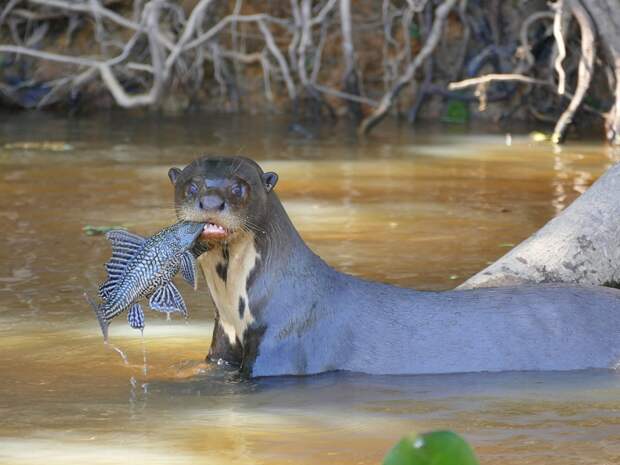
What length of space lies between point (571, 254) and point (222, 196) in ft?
6.08

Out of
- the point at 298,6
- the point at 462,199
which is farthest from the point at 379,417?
the point at 298,6

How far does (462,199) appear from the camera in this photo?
968cm

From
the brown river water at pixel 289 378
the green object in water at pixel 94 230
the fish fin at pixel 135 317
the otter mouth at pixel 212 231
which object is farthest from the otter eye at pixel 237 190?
the green object in water at pixel 94 230

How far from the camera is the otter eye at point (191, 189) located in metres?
4.73

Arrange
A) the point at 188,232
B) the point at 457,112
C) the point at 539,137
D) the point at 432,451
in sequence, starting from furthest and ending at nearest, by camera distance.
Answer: the point at 457,112 < the point at 539,137 < the point at 188,232 < the point at 432,451

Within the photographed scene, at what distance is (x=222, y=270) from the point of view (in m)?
4.97

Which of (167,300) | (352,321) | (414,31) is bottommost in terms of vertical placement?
(352,321)

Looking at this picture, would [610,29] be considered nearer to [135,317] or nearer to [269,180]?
[269,180]

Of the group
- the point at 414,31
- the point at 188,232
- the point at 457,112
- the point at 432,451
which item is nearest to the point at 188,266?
the point at 188,232

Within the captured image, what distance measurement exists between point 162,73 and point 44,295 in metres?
8.29

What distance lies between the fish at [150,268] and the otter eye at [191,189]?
0.33ft

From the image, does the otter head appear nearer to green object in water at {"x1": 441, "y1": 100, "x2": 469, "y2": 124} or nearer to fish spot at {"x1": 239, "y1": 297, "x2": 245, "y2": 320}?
fish spot at {"x1": 239, "y1": 297, "x2": 245, "y2": 320}

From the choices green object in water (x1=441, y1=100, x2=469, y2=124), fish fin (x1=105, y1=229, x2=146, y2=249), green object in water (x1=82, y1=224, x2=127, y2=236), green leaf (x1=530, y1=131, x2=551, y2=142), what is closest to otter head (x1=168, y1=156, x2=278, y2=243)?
fish fin (x1=105, y1=229, x2=146, y2=249)

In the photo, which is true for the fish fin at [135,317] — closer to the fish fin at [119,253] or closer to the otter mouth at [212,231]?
the fish fin at [119,253]
